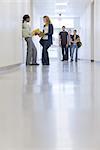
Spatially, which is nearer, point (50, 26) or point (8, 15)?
point (8, 15)

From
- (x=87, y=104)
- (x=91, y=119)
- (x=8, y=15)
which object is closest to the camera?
(x=91, y=119)

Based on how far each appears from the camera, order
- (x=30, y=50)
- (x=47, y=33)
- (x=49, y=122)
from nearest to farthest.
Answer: (x=49, y=122), (x=47, y=33), (x=30, y=50)

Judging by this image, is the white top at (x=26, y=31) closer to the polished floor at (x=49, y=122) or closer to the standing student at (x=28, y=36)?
the standing student at (x=28, y=36)

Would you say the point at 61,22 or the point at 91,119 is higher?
the point at 61,22

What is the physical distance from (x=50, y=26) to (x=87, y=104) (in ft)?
23.9

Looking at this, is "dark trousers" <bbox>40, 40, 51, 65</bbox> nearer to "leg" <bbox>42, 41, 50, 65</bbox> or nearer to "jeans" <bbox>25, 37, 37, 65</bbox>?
"leg" <bbox>42, 41, 50, 65</bbox>

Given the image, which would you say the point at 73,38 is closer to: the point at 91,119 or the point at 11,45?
the point at 11,45

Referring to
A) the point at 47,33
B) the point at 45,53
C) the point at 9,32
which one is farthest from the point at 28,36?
the point at 9,32

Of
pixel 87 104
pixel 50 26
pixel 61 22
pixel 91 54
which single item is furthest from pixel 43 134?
pixel 61 22

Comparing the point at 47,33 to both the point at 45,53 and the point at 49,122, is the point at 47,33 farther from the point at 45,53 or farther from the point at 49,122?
the point at 49,122

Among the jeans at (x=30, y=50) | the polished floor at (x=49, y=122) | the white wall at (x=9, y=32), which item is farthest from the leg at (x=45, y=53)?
the polished floor at (x=49, y=122)

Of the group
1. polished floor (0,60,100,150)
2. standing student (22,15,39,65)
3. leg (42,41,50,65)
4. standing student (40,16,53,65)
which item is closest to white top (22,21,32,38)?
standing student (22,15,39,65)

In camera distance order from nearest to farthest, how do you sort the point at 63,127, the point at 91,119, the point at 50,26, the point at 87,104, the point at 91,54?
the point at 63,127
the point at 91,119
the point at 87,104
the point at 50,26
the point at 91,54

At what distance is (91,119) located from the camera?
1.85m
